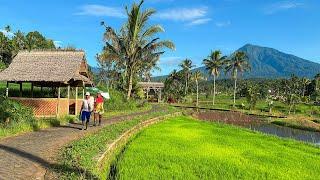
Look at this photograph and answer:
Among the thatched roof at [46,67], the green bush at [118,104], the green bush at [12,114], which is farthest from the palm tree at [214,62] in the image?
the green bush at [12,114]

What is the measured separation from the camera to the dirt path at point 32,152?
30.3ft

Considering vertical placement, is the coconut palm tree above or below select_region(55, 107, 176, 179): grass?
above

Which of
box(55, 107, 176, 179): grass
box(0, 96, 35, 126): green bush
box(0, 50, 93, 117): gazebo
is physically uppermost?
box(0, 50, 93, 117): gazebo

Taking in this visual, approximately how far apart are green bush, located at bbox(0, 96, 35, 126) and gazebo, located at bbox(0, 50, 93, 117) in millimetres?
6281

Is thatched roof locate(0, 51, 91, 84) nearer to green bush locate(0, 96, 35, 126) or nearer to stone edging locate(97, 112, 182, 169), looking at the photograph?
stone edging locate(97, 112, 182, 169)

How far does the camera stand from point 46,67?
2589 centimetres

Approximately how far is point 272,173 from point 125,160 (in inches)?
158

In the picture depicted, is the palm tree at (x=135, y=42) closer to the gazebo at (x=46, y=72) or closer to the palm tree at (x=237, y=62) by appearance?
the gazebo at (x=46, y=72)

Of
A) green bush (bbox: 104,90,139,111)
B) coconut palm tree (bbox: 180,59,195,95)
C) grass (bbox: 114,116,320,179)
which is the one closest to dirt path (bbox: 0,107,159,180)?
grass (bbox: 114,116,320,179)

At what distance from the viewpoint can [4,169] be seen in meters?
9.35

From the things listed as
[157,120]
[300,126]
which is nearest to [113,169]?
[157,120]

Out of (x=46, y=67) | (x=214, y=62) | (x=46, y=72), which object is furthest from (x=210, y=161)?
(x=214, y=62)

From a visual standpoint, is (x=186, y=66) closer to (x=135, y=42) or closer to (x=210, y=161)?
(x=135, y=42)

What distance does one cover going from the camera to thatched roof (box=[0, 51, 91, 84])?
82.1 feet
